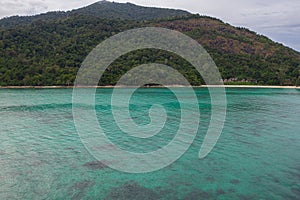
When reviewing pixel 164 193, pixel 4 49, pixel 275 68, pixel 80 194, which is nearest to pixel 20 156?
pixel 80 194

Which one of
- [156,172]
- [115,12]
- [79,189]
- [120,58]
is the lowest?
[79,189]

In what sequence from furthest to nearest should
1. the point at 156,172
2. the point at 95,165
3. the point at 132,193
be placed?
the point at 95,165, the point at 156,172, the point at 132,193

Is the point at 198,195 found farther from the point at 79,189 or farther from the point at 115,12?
the point at 115,12

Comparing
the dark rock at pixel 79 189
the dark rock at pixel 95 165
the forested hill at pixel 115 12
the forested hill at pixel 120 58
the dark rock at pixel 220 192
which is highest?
the forested hill at pixel 115 12

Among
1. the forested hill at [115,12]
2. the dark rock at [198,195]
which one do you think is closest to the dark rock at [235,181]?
the dark rock at [198,195]

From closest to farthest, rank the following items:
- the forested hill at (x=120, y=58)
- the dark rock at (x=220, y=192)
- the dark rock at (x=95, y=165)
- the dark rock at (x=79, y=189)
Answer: the dark rock at (x=79, y=189), the dark rock at (x=220, y=192), the dark rock at (x=95, y=165), the forested hill at (x=120, y=58)

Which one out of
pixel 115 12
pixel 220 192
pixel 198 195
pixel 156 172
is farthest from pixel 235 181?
pixel 115 12

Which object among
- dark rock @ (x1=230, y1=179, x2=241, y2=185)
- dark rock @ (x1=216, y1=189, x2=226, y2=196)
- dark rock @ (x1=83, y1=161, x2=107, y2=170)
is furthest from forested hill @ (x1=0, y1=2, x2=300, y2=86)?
dark rock @ (x1=216, y1=189, x2=226, y2=196)

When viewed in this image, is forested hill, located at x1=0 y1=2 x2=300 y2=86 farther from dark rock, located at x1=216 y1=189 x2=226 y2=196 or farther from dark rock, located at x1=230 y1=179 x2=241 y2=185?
dark rock, located at x1=216 y1=189 x2=226 y2=196

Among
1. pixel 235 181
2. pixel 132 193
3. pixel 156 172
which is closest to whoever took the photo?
pixel 132 193

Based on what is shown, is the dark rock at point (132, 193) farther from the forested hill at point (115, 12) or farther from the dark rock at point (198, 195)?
the forested hill at point (115, 12)
